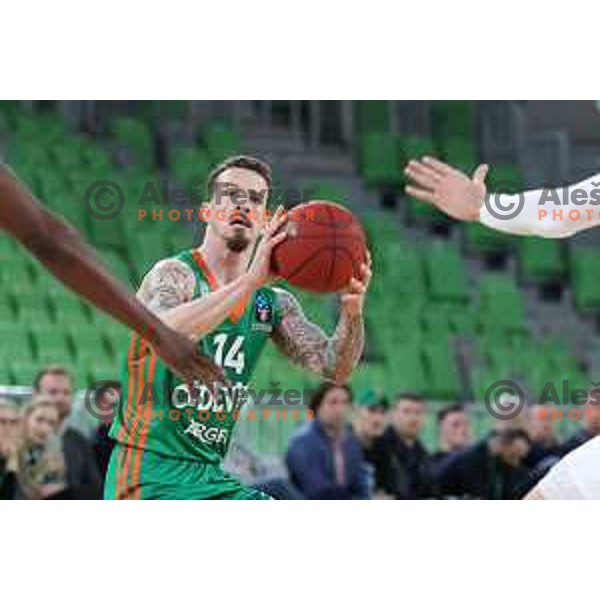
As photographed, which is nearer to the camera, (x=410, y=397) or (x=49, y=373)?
(x=49, y=373)

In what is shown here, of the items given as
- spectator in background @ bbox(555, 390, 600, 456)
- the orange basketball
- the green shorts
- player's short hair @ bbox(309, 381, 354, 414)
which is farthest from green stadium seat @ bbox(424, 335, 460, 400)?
the green shorts

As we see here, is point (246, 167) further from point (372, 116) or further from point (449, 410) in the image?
point (449, 410)

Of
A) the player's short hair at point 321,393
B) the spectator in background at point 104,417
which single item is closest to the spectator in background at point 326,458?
the player's short hair at point 321,393

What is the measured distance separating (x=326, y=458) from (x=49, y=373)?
1.50 metres

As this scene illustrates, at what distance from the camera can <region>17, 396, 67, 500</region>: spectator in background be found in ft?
29.6

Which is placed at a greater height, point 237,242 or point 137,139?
point 137,139

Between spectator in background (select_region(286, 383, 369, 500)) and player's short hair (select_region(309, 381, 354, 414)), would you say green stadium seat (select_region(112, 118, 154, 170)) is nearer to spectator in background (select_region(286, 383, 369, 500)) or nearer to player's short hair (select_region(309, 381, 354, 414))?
player's short hair (select_region(309, 381, 354, 414))

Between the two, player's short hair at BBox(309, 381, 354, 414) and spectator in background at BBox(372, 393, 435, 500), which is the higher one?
player's short hair at BBox(309, 381, 354, 414)

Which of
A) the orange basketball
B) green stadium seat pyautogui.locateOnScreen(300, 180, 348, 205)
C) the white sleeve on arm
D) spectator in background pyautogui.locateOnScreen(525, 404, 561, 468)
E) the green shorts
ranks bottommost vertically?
the green shorts

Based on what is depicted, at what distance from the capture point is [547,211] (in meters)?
8.17

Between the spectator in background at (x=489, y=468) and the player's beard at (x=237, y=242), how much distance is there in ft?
7.58

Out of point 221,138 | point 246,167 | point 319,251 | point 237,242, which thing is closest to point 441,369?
point 221,138

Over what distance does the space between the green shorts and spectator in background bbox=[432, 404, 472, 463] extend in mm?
2757
